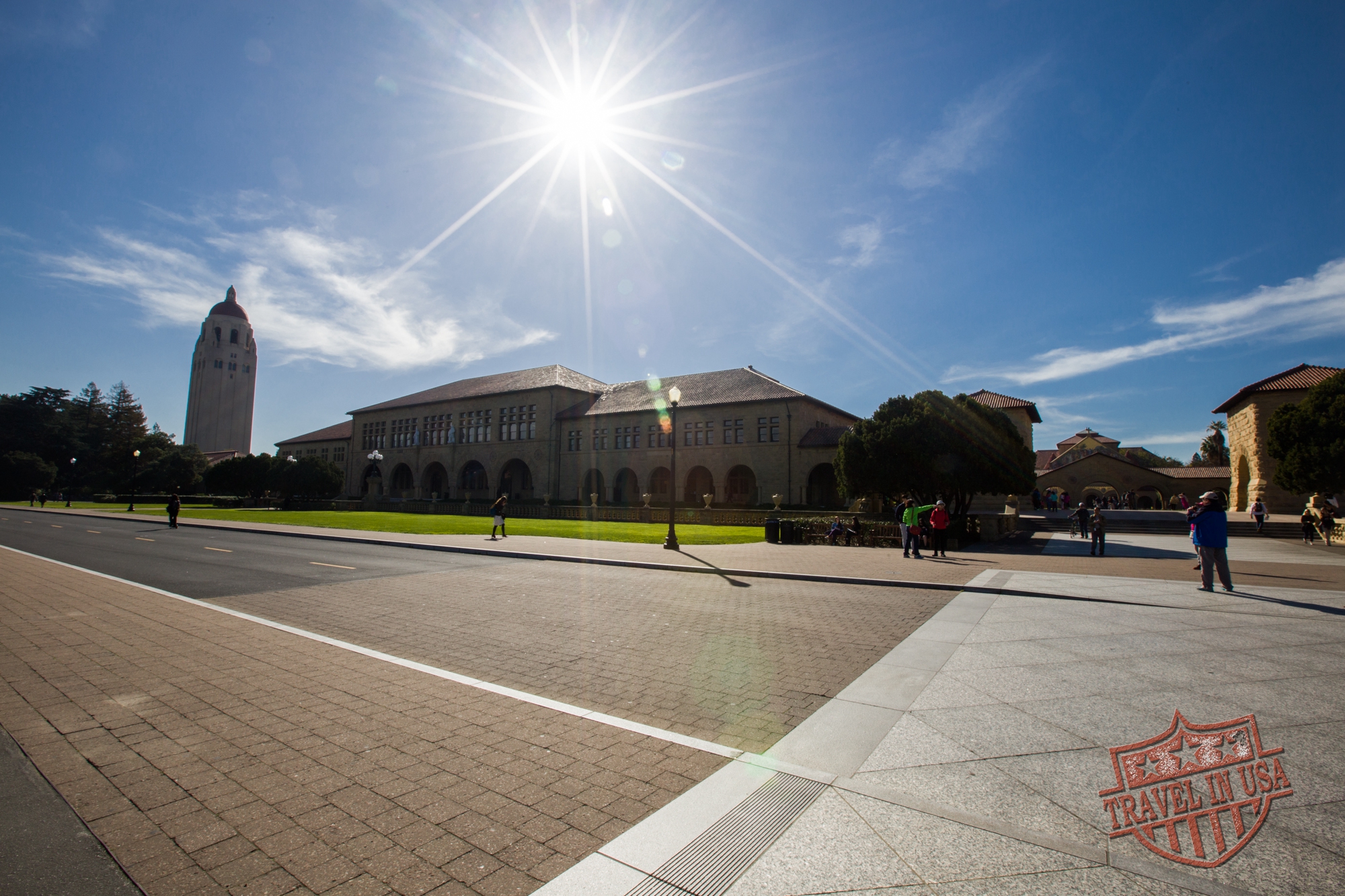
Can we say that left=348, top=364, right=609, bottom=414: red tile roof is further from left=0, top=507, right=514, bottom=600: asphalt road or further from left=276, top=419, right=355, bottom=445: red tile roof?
left=0, top=507, right=514, bottom=600: asphalt road

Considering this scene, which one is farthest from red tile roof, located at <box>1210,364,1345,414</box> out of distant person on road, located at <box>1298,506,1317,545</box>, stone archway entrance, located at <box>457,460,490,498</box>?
stone archway entrance, located at <box>457,460,490,498</box>

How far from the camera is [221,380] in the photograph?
374ft

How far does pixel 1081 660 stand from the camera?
570cm

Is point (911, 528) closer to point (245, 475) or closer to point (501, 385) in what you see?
point (501, 385)

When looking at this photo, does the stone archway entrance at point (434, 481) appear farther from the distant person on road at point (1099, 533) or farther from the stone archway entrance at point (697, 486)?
the distant person on road at point (1099, 533)

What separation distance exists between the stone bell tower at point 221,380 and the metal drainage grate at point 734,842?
437ft

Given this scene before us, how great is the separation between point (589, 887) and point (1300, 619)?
9.69 meters

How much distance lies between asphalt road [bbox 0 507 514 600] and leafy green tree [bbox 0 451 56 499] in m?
66.1

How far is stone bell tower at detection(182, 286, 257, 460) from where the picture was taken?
112250 mm

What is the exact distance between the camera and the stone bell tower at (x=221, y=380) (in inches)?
4419

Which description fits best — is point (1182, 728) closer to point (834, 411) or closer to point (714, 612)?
point (714, 612)

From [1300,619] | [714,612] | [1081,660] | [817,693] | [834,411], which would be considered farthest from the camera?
[834,411]

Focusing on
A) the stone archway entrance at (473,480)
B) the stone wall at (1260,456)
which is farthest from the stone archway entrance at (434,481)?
the stone wall at (1260,456)

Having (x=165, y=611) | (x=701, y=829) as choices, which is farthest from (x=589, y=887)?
(x=165, y=611)
